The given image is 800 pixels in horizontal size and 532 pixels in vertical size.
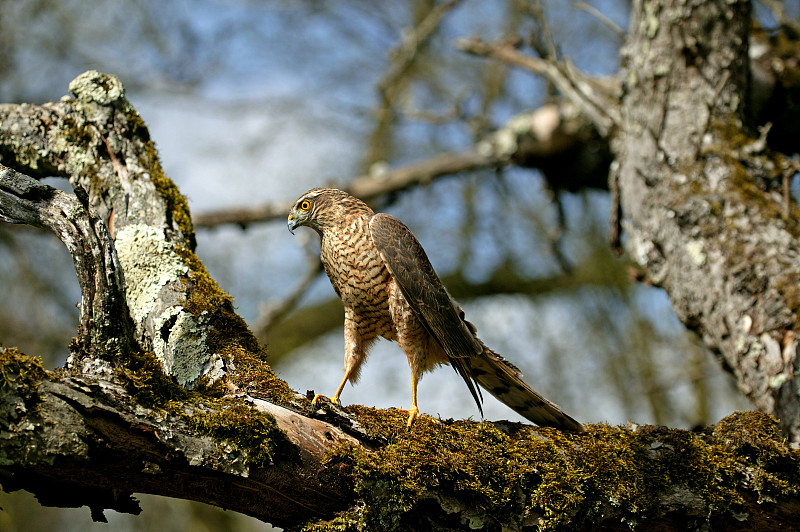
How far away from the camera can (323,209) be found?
418cm

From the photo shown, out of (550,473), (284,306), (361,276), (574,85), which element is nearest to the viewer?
(550,473)

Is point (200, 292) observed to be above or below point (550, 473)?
above

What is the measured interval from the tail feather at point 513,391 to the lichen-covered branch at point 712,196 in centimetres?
144

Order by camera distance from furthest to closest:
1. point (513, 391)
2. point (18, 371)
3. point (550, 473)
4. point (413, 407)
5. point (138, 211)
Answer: point (513, 391), point (138, 211), point (413, 407), point (550, 473), point (18, 371)

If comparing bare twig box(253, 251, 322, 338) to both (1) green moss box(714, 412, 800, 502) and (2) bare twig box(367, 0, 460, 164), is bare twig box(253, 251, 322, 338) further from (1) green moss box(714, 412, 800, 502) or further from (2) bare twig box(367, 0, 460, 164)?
(1) green moss box(714, 412, 800, 502)

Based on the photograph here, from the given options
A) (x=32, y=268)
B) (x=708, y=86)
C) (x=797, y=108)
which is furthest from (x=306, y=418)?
(x=32, y=268)

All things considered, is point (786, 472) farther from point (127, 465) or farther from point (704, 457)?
point (127, 465)

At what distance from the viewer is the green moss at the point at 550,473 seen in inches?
96.3

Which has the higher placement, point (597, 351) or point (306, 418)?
point (597, 351)

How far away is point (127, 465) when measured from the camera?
200 cm

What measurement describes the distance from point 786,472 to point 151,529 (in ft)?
32.6

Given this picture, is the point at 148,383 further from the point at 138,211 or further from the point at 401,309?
the point at 401,309

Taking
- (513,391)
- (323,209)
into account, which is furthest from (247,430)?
(323,209)

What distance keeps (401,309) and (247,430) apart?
1616 mm
